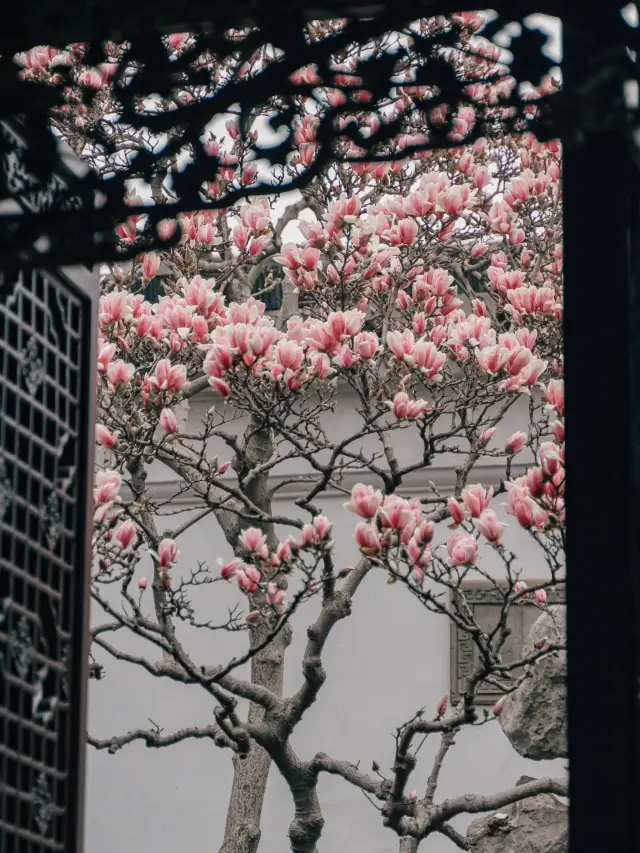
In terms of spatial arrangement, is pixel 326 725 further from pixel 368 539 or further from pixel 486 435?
pixel 368 539

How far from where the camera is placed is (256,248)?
5492mm

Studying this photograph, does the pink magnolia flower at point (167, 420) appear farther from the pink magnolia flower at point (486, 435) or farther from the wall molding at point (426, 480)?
the wall molding at point (426, 480)

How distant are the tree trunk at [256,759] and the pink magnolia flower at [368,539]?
1.73 meters

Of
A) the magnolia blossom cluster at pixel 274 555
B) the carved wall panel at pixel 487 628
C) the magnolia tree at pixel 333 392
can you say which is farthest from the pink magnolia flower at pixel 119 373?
the carved wall panel at pixel 487 628

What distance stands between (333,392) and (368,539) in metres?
1.16

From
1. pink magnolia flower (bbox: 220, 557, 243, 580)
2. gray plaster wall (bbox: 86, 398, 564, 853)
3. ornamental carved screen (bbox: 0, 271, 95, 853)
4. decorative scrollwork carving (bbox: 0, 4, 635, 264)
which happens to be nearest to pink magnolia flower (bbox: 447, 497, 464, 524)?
pink magnolia flower (bbox: 220, 557, 243, 580)

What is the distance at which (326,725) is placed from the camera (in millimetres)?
7508

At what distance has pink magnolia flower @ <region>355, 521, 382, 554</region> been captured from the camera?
4.06 m

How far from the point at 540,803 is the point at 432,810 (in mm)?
1378

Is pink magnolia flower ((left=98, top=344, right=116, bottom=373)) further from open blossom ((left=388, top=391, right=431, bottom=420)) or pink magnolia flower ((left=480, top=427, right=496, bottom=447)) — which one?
pink magnolia flower ((left=480, top=427, right=496, bottom=447))

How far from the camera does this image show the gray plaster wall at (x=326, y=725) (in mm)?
7398

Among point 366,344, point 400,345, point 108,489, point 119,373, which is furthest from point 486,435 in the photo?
point 108,489

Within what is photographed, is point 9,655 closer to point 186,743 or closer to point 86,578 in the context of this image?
point 86,578

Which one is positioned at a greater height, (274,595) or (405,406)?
(405,406)
